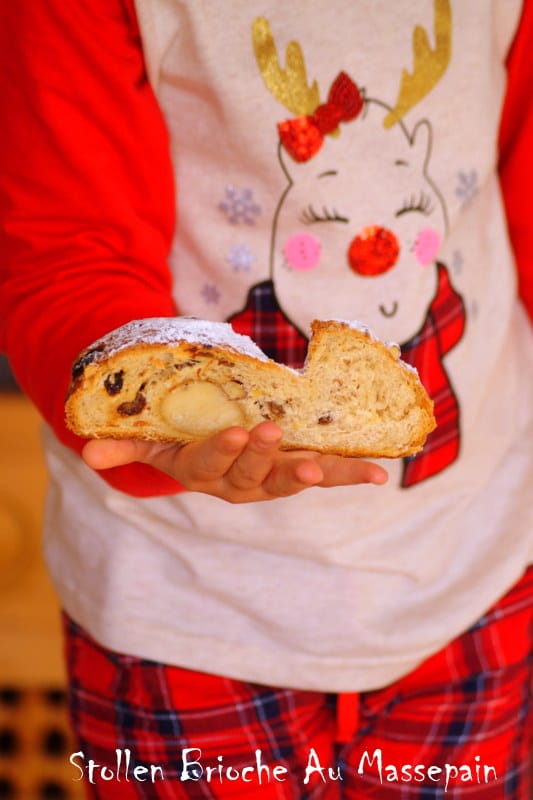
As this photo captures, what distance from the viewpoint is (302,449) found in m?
0.68

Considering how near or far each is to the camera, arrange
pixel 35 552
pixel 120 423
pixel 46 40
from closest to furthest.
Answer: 1. pixel 120 423
2. pixel 46 40
3. pixel 35 552

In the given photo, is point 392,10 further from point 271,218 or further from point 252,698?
point 252,698

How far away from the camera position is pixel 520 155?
0.94m

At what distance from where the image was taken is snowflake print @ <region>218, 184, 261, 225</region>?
831 millimetres

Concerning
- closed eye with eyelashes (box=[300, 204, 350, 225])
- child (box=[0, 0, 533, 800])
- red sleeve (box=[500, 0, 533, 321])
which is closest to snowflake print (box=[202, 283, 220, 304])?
child (box=[0, 0, 533, 800])

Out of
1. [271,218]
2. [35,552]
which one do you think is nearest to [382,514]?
[271,218]

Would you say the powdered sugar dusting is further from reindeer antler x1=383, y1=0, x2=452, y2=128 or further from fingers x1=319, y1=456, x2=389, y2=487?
reindeer antler x1=383, y1=0, x2=452, y2=128

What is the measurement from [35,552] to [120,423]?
0.99 metres

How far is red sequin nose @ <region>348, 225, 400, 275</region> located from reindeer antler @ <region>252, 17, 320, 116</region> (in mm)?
120

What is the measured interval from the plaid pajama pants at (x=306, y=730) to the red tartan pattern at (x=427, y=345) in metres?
0.19

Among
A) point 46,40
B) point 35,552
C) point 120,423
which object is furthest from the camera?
point 35,552

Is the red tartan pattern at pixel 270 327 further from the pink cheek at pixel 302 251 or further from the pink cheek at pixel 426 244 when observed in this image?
the pink cheek at pixel 426 244

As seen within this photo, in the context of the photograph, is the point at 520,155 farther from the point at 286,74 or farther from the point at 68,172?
the point at 68,172

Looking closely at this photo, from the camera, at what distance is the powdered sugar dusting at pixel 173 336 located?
61 cm
